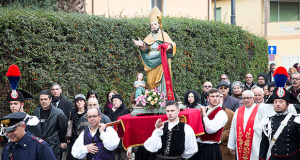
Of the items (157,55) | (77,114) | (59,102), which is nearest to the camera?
(157,55)

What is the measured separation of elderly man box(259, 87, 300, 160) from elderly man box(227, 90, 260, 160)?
1.15 m

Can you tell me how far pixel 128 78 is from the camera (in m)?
12.2

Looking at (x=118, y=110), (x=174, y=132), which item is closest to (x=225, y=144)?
(x=174, y=132)

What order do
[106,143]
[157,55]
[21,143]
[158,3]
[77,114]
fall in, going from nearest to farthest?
[21,143]
[106,143]
[157,55]
[77,114]
[158,3]

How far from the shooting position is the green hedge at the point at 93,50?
970 centimetres

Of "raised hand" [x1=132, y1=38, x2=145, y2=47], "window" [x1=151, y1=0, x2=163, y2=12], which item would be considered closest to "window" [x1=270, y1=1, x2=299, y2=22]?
"window" [x1=151, y1=0, x2=163, y2=12]

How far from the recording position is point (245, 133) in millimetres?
7902

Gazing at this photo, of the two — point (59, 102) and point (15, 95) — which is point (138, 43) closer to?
point (15, 95)

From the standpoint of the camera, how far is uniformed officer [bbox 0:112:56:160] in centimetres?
492

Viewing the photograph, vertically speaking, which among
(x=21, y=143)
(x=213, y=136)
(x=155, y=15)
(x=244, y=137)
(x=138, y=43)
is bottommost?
(x=244, y=137)

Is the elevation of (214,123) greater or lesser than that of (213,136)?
greater

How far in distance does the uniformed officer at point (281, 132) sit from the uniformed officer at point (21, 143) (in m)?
3.24

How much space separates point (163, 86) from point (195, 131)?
1.06 meters

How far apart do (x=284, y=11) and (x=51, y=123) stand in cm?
2443
